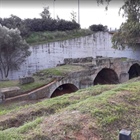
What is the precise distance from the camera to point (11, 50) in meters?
17.2

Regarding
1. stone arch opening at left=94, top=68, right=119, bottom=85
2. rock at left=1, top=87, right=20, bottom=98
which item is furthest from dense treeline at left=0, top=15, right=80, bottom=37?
rock at left=1, top=87, right=20, bottom=98

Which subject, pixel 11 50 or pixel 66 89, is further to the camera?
pixel 11 50

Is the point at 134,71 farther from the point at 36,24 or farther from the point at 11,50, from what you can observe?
the point at 11,50

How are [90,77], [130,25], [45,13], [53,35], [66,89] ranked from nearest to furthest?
1. [130,25]
2. [66,89]
3. [90,77]
4. [53,35]
5. [45,13]

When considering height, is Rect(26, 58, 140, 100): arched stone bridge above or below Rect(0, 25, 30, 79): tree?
below

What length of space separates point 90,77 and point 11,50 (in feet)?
21.1

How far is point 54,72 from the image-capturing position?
14.6 meters

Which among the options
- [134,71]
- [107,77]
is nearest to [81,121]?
[107,77]

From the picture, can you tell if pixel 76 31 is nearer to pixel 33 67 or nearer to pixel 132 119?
pixel 33 67

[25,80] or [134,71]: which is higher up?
[25,80]

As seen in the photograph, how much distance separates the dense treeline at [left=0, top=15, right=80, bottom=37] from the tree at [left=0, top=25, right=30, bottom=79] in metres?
3.69

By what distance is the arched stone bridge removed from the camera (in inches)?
500

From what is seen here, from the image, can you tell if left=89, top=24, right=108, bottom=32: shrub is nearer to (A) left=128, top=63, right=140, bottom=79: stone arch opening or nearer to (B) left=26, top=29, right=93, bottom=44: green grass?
(B) left=26, top=29, right=93, bottom=44: green grass

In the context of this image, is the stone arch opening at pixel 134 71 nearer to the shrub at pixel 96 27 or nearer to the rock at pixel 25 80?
the shrub at pixel 96 27
